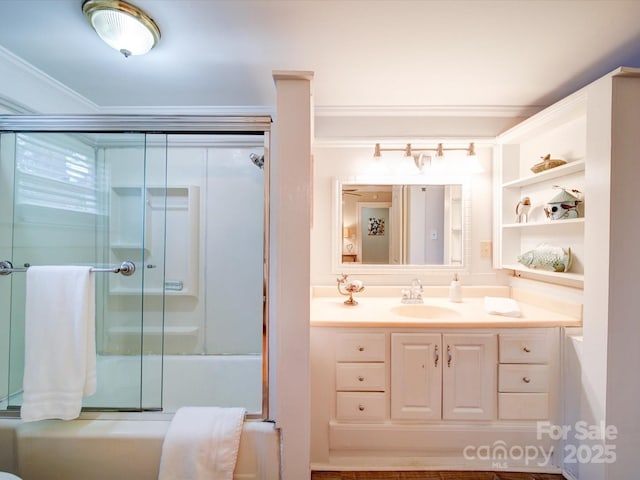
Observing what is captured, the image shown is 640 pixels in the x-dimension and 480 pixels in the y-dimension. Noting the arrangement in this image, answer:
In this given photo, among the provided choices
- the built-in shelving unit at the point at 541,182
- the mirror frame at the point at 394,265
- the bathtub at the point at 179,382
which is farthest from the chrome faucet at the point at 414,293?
the bathtub at the point at 179,382

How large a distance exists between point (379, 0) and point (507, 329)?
5.57ft

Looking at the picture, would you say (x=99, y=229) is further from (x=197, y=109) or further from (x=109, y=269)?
(x=197, y=109)

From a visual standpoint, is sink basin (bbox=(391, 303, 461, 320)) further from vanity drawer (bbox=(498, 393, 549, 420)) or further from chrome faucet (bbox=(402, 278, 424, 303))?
vanity drawer (bbox=(498, 393, 549, 420))

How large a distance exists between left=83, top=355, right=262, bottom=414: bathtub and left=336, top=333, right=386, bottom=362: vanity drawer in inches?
20.7

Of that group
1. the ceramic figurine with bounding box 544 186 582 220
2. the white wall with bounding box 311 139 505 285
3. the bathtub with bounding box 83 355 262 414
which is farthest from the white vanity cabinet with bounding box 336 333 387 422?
the ceramic figurine with bounding box 544 186 582 220

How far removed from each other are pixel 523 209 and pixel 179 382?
2693mm

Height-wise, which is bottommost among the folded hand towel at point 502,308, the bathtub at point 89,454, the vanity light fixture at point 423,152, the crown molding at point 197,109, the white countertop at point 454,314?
the bathtub at point 89,454

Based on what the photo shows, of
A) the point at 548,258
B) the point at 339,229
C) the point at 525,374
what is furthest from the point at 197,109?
the point at 525,374

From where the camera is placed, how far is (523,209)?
193 centimetres

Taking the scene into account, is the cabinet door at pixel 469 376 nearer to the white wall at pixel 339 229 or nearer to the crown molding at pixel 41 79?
the white wall at pixel 339 229

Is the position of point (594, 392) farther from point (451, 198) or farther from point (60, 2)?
point (60, 2)

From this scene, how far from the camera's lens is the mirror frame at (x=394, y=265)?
2066mm

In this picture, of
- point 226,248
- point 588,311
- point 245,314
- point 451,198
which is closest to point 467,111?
point 451,198

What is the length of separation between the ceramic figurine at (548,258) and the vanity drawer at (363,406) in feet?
4.11
